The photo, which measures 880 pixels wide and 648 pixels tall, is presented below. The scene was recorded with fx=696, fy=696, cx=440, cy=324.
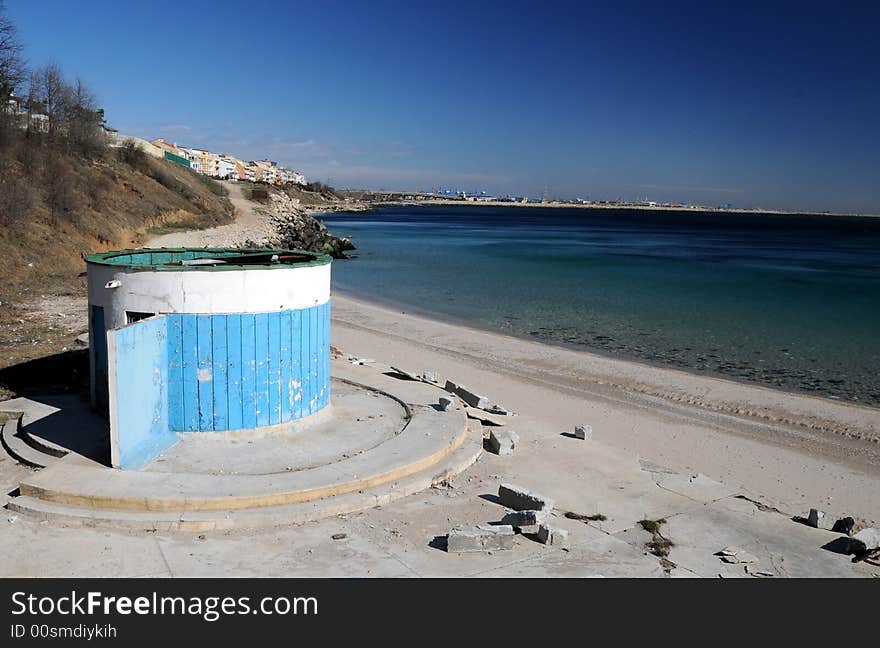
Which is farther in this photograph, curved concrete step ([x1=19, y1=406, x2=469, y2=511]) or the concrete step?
the concrete step

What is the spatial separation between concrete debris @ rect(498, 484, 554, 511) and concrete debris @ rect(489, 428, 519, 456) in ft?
5.90

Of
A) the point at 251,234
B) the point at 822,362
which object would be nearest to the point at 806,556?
the point at 822,362

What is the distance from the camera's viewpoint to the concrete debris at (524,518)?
7.43 meters

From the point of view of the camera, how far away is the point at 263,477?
8.03m

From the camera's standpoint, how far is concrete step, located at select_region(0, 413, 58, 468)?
27.6 feet

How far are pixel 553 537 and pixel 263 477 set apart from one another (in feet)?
11.0

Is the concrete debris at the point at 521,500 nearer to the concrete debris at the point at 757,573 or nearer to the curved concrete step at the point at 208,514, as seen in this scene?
the curved concrete step at the point at 208,514

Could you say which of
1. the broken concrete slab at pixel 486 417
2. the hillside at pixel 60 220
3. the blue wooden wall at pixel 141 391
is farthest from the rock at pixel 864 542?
the hillside at pixel 60 220

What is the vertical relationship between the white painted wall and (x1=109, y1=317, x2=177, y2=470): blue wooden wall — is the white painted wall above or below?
above

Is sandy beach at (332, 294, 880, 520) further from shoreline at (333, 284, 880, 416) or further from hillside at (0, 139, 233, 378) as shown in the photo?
hillside at (0, 139, 233, 378)

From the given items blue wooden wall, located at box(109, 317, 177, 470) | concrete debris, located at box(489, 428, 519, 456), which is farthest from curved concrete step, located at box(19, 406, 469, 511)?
concrete debris, located at box(489, 428, 519, 456)

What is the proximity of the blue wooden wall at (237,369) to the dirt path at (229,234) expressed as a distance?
2789 cm
